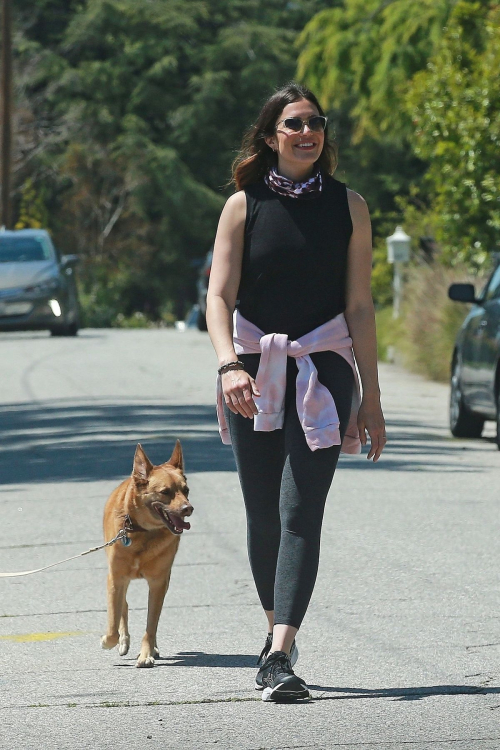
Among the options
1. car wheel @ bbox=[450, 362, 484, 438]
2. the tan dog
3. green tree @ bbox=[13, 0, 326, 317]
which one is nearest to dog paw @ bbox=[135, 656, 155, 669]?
the tan dog

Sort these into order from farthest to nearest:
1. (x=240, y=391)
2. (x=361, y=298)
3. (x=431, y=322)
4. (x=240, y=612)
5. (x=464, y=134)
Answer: (x=431, y=322) → (x=464, y=134) → (x=240, y=612) → (x=361, y=298) → (x=240, y=391)

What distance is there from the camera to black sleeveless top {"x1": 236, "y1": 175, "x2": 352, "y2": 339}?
5.25 metres

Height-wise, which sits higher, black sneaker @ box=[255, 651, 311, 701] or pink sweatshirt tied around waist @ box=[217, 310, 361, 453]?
pink sweatshirt tied around waist @ box=[217, 310, 361, 453]

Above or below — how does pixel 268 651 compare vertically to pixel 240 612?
above

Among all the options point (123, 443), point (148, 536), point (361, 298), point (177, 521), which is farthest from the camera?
point (123, 443)

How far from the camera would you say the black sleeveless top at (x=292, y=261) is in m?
5.25

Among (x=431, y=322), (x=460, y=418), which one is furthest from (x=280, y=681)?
(x=431, y=322)

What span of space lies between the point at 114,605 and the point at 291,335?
1.35 metres

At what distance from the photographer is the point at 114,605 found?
5969mm

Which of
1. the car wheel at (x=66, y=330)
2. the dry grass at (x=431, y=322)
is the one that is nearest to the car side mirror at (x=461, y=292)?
the dry grass at (x=431, y=322)

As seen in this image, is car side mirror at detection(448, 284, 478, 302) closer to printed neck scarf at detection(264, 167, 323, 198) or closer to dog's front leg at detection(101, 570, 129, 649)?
dog's front leg at detection(101, 570, 129, 649)

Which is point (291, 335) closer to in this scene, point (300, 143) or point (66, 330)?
point (300, 143)

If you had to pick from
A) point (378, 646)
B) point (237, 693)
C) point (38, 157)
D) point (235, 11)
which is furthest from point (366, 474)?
point (235, 11)

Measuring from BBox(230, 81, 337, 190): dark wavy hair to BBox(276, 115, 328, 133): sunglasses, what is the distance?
0.06 meters
